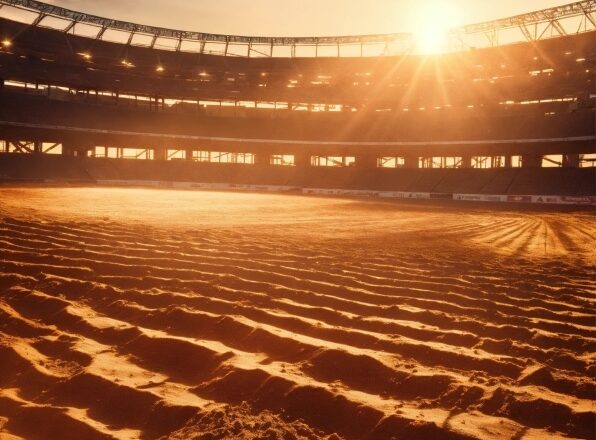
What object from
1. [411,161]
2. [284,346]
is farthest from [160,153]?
[284,346]

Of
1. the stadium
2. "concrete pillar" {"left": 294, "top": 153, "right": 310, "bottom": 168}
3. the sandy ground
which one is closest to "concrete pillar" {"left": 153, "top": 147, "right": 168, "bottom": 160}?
"concrete pillar" {"left": 294, "top": 153, "right": 310, "bottom": 168}

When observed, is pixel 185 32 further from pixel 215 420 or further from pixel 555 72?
pixel 215 420

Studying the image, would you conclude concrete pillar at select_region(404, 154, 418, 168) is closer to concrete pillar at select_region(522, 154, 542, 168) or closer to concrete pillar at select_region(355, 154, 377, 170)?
concrete pillar at select_region(355, 154, 377, 170)

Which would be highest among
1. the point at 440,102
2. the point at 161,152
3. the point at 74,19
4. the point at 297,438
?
the point at 74,19

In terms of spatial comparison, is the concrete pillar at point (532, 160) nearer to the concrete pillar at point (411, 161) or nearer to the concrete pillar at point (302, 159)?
the concrete pillar at point (411, 161)

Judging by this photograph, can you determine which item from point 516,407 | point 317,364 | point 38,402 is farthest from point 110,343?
point 516,407

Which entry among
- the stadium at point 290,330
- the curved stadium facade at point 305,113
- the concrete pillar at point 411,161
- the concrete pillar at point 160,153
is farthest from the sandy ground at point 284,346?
the concrete pillar at point 160,153
